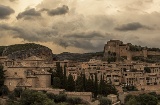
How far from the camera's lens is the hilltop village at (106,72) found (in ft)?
167

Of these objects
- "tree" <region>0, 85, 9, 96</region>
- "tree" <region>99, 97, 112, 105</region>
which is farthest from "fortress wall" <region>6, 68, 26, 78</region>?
"tree" <region>99, 97, 112, 105</region>

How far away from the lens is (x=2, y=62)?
58781mm

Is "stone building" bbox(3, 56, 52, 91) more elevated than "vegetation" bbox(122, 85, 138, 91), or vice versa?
"stone building" bbox(3, 56, 52, 91)

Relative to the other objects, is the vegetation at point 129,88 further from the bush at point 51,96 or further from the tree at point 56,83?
the bush at point 51,96

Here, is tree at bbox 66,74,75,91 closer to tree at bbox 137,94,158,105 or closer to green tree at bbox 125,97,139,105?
green tree at bbox 125,97,139,105

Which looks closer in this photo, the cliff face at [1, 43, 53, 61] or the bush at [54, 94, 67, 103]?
the bush at [54, 94, 67, 103]

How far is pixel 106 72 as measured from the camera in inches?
2360

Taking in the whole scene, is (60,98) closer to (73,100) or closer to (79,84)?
(73,100)

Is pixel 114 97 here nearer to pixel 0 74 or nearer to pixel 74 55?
pixel 0 74

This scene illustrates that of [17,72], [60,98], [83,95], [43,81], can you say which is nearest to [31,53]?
[17,72]

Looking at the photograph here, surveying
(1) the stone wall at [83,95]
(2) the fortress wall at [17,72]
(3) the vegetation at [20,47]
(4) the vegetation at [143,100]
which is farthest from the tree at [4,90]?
(3) the vegetation at [20,47]

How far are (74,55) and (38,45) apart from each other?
12.0 meters

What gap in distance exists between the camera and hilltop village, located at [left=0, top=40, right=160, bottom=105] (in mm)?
51031

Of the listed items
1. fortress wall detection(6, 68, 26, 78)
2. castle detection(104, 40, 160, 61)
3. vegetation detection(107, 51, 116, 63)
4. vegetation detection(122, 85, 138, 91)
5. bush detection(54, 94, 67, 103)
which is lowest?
bush detection(54, 94, 67, 103)
